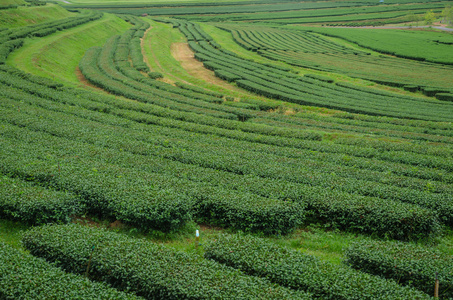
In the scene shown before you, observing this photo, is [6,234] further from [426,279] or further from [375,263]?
[426,279]

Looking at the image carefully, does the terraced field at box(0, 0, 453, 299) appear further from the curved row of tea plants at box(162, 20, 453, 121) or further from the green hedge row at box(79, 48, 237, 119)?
the curved row of tea plants at box(162, 20, 453, 121)

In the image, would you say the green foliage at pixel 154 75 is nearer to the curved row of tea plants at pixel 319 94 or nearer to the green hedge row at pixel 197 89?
the green hedge row at pixel 197 89

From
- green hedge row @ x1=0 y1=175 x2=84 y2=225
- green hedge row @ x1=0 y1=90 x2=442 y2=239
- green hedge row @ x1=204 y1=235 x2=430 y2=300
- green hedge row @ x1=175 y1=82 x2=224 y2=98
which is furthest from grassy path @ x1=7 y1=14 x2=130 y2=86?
green hedge row @ x1=204 y1=235 x2=430 y2=300

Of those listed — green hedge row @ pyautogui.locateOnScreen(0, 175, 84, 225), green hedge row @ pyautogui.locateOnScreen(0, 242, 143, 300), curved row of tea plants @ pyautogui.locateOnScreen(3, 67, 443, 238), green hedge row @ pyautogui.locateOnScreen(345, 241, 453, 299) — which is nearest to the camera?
green hedge row @ pyautogui.locateOnScreen(0, 242, 143, 300)

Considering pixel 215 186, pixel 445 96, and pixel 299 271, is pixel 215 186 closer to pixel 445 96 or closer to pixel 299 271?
pixel 299 271

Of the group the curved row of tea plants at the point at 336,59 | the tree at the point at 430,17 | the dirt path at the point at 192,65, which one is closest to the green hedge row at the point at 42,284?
the dirt path at the point at 192,65

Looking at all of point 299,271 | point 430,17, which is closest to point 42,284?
point 299,271

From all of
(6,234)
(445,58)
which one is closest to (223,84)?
(6,234)
